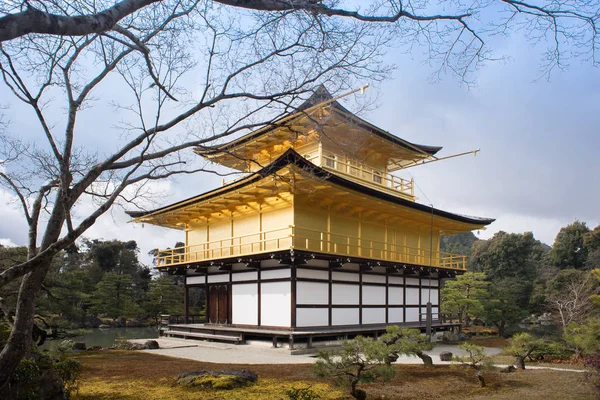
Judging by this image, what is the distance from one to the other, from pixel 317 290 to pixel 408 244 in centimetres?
726

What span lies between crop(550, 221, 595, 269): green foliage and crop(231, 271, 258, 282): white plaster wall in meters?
45.1

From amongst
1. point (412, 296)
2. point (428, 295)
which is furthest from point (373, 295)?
point (428, 295)

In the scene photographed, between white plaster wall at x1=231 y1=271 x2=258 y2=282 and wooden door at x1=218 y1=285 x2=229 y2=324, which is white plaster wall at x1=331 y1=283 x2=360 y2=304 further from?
wooden door at x1=218 y1=285 x2=229 y2=324

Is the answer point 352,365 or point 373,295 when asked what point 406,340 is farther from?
point 373,295

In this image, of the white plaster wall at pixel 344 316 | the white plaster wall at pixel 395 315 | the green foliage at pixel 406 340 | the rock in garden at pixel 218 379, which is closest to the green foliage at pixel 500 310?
the white plaster wall at pixel 395 315

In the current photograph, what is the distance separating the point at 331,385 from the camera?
8375 millimetres

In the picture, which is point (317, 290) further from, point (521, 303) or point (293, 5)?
point (521, 303)

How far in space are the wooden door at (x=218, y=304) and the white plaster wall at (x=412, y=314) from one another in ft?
27.3

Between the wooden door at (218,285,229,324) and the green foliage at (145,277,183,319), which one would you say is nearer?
the wooden door at (218,285,229,324)

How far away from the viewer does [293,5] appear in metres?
5.01

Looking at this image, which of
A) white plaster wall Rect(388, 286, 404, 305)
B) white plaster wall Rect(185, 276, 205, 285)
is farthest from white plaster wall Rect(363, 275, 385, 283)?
white plaster wall Rect(185, 276, 205, 285)

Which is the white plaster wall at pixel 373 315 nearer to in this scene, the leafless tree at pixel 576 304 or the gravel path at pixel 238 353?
the gravel path at pixel 238 353

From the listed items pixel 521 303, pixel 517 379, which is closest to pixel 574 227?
pixel 521 303

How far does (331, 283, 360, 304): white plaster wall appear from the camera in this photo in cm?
1727
